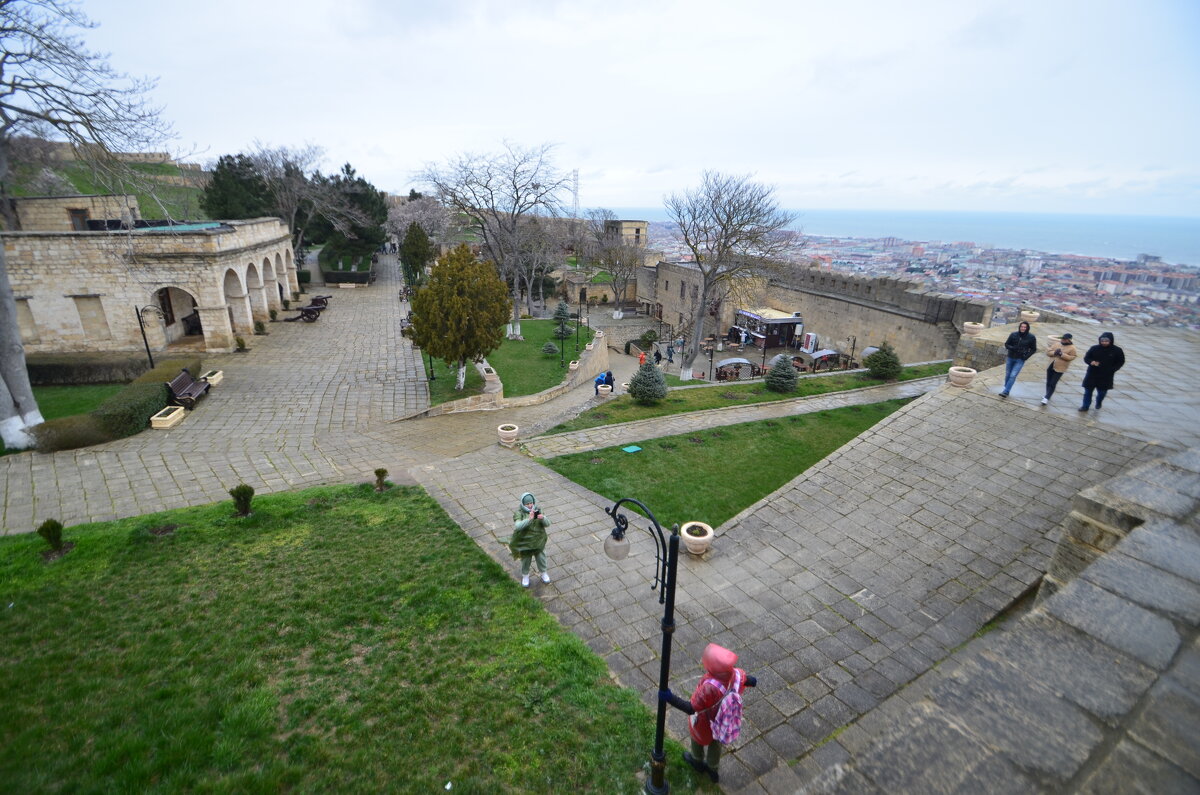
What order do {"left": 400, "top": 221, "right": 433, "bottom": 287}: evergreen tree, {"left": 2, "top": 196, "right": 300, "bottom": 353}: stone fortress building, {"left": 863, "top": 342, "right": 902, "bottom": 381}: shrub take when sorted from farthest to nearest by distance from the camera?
{"left": 400, "top": 221, "right": 433, "bottom": 287}: evergreen tree
{"left": 2, "top": 196, "right": 300, "bottom": 353}: stone fortress building
{"left": 863, "top": 342, "right": 902, "bottom": 381}: shrub

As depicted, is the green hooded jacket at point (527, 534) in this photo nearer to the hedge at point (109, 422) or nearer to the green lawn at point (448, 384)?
the green lawn at point (448, 384)

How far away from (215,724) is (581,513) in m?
5.42

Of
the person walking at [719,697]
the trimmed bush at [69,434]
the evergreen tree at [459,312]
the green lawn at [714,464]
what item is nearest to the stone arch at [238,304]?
the evergreen tree at [459,312]

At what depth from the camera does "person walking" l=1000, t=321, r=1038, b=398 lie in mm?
9266

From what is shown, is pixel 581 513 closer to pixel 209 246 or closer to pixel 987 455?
pixel 987 455

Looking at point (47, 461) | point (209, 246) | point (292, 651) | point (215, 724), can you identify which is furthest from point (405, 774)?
point (209, 246)

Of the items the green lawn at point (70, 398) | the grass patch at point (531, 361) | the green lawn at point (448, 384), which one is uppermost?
Result: the green lawn at point (70, 398)

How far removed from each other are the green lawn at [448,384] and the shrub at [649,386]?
17.7 feet

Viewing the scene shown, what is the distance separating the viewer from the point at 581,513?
352 inches

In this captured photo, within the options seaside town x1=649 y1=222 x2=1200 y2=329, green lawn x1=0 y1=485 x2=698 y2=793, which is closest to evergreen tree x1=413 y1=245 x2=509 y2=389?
green lawn x1=0 y1=485 x2=698 y2=793

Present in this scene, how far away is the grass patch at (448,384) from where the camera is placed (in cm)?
1647

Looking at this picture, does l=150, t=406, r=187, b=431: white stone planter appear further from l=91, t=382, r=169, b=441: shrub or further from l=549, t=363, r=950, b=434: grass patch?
l=549, t=363, r=950, b=434: grass patch

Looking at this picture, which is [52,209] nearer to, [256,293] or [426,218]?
[256,293]

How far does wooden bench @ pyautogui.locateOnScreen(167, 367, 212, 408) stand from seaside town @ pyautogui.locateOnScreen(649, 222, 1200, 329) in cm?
1914
